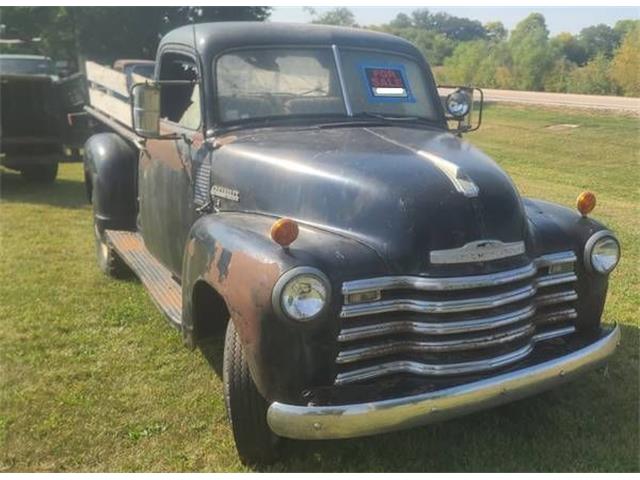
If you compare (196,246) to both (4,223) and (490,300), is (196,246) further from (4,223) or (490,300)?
(4,223)

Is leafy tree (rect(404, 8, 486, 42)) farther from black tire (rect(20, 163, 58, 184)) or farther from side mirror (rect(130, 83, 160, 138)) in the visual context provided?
side mirror (rect(130, 83, 160, 138))

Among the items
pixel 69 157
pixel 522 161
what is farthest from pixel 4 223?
pixel 522 161

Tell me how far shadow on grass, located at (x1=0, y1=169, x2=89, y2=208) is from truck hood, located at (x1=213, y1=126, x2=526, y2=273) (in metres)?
6.11

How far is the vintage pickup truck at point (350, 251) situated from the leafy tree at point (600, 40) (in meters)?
15.8

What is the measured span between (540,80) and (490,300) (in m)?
22.4

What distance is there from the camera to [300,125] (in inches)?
158

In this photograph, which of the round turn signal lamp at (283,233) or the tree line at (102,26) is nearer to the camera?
the round turn signal lamp at (283,233)

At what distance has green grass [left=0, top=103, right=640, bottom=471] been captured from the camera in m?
3.27

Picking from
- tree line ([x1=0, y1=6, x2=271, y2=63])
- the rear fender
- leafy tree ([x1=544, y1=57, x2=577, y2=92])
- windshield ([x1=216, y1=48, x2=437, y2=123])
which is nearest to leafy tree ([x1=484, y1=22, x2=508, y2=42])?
leafy tree ([x1=544, y1=57, x2=577, y2=92])

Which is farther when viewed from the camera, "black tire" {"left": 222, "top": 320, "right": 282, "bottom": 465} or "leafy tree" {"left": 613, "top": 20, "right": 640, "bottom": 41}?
"leafy tree" {"left": 613, "top": 20, "right": 640, "bottom": 41}

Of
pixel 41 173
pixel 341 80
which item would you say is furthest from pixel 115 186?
pixel 41 173

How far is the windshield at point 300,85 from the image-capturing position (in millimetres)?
4043

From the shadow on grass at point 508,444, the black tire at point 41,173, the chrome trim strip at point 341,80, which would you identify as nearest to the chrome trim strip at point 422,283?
the shadow on grass at point 508,444

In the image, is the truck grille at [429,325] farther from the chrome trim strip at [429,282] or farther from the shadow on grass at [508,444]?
the shadow on grass at [508,444]
